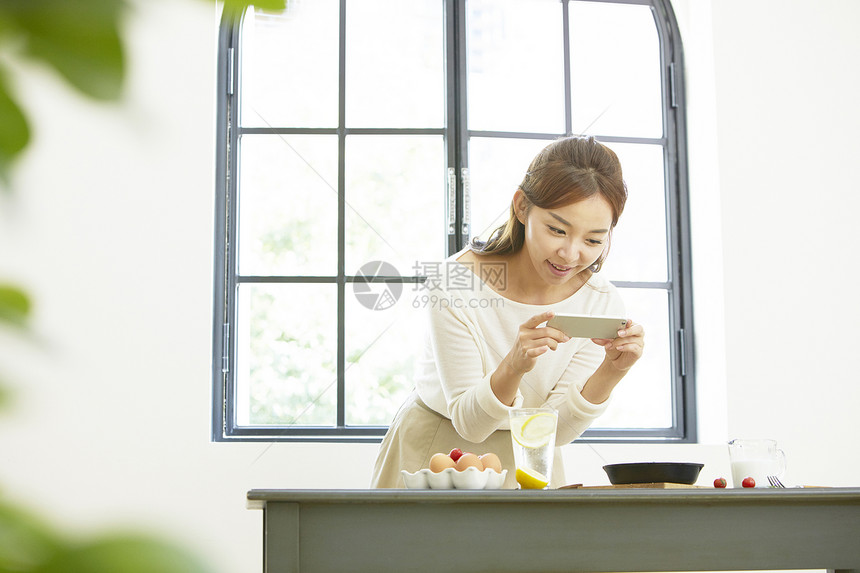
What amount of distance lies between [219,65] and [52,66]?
9.35 ft

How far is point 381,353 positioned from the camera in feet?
8.98

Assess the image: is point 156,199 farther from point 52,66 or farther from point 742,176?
point 52,66

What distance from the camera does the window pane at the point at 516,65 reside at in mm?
2904

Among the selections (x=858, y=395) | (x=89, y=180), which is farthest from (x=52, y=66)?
(x=858, y=395)

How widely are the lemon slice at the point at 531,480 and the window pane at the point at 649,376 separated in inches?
66.0

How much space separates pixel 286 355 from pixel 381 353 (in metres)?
0.31

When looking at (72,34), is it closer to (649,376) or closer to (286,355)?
(286,355)

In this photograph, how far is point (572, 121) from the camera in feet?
9.60

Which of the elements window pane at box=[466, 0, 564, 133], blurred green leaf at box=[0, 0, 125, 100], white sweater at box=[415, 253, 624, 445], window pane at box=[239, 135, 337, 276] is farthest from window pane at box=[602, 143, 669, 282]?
blurred green leaf at box=[0, 0, 125, 100]

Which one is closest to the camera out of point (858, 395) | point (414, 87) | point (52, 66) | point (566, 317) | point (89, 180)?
point (52, 66)

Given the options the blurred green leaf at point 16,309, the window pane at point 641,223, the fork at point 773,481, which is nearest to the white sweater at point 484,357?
the fork at point 773,481

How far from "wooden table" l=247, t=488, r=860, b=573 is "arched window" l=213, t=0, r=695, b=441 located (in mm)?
1611

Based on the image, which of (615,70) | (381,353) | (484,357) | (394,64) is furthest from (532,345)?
(615,70)

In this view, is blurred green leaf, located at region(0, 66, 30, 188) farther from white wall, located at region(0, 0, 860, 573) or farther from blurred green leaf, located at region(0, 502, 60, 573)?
white wall, located at region(0, 0, 860, 573)
